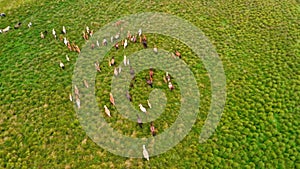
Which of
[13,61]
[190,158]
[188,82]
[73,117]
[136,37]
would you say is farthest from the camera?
[136,37]

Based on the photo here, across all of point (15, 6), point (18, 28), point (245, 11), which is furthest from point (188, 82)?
point (15, 6)

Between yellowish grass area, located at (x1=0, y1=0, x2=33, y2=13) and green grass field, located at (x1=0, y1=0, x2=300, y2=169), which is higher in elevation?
yellowish grass area, located at (x1=0, y1=0, x2=33, y2=13)

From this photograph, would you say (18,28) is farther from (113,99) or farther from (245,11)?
(245,11)

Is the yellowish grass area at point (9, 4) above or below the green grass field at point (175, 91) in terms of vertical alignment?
above

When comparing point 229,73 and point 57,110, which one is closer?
point 57,110

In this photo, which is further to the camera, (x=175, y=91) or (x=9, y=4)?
(x=9, y=4)

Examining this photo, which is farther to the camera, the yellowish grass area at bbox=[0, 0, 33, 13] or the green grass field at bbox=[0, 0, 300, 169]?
the yellowish grass area at bbox=[0, 0, 33, 13]

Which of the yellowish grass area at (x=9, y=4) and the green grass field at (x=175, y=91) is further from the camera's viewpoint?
the yellowish grass area at (x=9, y=4)

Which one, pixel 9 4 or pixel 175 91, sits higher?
pixel 9 4
